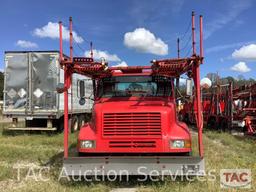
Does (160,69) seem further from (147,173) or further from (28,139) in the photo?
(28,139)

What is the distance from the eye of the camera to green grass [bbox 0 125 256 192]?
22.8 ft

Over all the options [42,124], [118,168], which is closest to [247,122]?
[42,124]

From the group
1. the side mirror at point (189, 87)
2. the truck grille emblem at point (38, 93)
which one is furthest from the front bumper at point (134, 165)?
the truck grille emblem at point (38, 93)

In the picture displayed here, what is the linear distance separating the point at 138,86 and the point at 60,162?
3088 mm

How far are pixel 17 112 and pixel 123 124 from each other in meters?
9.52

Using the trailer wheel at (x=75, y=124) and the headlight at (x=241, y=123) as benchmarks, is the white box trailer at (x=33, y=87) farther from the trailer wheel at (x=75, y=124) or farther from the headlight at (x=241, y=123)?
the headlight at (x=241, y=123)

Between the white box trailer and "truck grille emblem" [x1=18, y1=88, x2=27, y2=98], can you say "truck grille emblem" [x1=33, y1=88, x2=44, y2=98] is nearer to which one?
the white box trailer

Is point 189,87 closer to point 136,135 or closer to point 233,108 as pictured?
point 136,135

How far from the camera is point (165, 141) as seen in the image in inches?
268

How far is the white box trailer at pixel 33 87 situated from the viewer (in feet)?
49.7

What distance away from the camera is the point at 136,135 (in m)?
6.91

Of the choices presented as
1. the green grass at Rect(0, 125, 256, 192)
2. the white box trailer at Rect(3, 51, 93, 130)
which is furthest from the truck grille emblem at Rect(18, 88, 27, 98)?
the green grass at Rect(0, 125, 256, 192)

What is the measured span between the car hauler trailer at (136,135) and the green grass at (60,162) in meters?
0.50

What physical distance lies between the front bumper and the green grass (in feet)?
1.26
